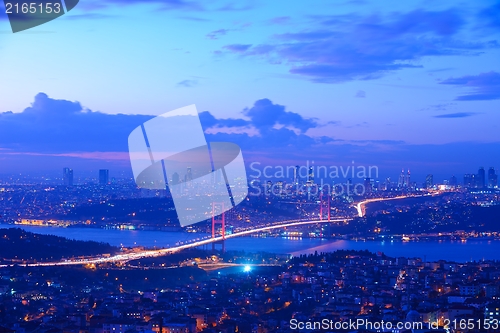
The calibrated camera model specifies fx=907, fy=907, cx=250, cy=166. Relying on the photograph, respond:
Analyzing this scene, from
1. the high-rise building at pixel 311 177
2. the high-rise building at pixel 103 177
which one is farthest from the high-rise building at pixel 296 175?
the high-rise building at pixel 103 177

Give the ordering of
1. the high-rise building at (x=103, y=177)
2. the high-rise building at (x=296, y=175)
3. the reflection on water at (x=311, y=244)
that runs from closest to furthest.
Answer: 1. the reflection on water at (x=311, y=244)
2. the high-rise building at (x=296, y=175)
3. the high-rise building at (x=103, y=177)

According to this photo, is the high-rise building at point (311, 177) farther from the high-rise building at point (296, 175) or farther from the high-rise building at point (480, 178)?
the high-rise building at point (480, 178)

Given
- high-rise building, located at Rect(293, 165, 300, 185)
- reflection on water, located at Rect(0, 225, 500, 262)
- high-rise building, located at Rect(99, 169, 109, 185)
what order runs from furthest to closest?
high-rise building, located at Rect(99, 169, 109, 185) < high-rise building, located at Rect(293, 165, 300, 185) < reflection on water, located at Rect(0, 225, 500, 262)

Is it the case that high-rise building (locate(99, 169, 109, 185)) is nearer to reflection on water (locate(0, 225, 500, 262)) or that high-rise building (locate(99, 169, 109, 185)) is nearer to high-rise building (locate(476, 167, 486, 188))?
reflection on water (locate(0, 225, 500, 262))

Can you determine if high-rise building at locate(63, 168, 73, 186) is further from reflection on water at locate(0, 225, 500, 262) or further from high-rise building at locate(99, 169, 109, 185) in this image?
reflection on water at locate(0, 225, 500, 262)

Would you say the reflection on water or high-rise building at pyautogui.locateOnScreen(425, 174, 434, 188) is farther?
high-rise building at pyautogui.locateOnScreen(425, 174, 434, 188)

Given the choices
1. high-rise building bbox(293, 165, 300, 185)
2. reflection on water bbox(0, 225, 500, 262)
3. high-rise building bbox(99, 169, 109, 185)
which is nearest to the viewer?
reflection on water bbox(0, 225, 500, 262)

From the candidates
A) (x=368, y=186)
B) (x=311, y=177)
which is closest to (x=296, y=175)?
(x=311, y=177)

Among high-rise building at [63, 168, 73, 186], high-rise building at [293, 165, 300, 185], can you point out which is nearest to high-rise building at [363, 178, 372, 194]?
high-rise building at [293, 165, 300, 185]

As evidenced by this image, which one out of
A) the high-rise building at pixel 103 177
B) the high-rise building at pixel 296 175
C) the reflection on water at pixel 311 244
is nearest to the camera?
the reflection on water at pixel 311 244

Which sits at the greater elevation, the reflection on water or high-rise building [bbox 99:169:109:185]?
high-rise building [bbox 99:169:109:185]

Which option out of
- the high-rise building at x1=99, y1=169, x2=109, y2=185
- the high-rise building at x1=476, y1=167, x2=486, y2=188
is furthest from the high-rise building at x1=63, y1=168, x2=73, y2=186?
the high-rise building at x1=476, y1=167, x2=486, y2=188

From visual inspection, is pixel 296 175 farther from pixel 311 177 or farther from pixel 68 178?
pixel 68 178

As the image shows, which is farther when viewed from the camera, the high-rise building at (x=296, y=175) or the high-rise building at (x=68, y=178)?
the high-rise building at (x=68, y=178)
